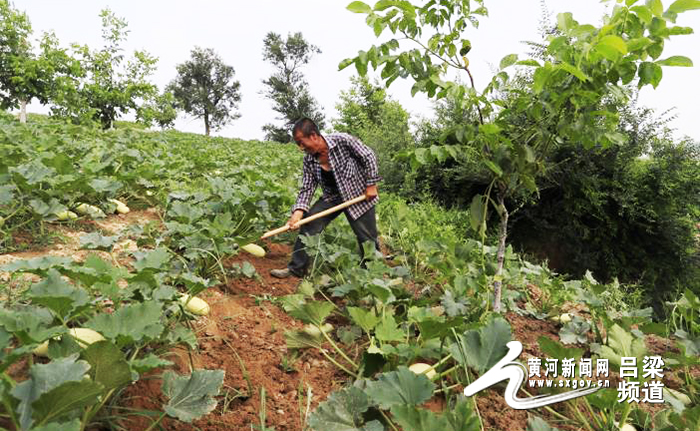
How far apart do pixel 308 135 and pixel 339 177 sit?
43 centimetres

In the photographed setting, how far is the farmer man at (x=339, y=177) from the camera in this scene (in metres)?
3.75

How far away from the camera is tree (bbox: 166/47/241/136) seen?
43906 mm

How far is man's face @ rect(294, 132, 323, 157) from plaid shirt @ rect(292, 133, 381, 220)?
0.07 meters

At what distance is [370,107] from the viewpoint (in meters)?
32.7

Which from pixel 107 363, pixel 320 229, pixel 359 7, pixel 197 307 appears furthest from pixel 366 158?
pixel 107 363

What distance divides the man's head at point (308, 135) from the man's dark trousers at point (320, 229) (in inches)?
21.0

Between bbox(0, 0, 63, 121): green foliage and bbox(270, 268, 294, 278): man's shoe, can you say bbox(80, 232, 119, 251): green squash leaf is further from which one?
bbox(0, 0, 63, 121): green foliage

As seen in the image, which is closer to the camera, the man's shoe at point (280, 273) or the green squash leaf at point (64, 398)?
the green squash leaf at point (64, 398)

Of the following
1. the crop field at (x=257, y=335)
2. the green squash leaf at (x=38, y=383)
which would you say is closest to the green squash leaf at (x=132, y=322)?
the crop field at (x=257, y=335)

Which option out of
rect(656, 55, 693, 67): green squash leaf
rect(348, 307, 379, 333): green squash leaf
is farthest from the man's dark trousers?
rect(656, 55, 693, 67): green squash leaf

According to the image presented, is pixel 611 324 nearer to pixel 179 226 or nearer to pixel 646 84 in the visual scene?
pixel 646 84

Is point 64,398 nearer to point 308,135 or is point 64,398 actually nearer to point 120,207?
point 308,135

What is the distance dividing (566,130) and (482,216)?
1.91 feet

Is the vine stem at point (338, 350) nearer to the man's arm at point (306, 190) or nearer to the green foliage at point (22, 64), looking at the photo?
the man's arm at point (306, 190)
